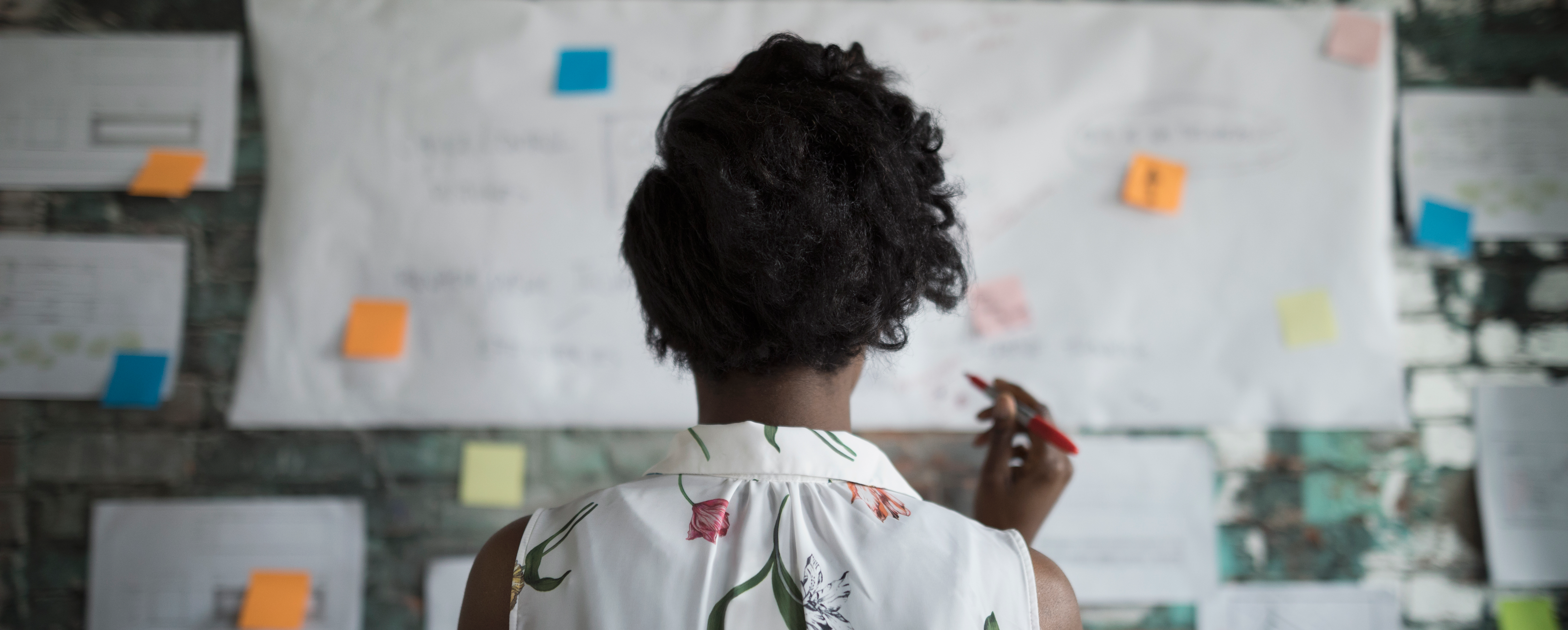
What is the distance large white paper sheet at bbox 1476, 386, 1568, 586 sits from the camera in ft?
4.15

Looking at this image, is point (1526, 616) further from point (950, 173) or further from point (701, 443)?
point (701, 443)

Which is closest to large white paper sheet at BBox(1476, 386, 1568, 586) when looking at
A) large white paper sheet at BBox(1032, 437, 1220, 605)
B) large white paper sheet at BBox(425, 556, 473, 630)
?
large white paper sheet at BBox(1032, 437, 1220, 605)

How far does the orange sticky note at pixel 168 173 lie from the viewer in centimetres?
120

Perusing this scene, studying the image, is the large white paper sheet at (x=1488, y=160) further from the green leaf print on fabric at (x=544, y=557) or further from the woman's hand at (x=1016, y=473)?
the green leaf print on fabric at (x=544, y=557)

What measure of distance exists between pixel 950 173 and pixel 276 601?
1.13 metres

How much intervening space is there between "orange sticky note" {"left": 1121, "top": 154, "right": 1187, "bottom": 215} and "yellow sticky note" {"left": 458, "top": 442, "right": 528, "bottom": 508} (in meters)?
0.98

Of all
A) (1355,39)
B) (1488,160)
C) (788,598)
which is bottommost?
(788,598)

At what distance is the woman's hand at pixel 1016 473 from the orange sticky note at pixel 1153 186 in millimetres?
437

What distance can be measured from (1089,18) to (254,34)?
A: 124cm

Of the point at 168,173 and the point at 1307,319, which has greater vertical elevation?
the point at 168,173

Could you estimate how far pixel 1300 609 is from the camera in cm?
125

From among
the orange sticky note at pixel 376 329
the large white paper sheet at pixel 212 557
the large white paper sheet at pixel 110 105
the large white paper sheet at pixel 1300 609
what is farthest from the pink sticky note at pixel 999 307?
the large white paper sheet at pixel 110 105

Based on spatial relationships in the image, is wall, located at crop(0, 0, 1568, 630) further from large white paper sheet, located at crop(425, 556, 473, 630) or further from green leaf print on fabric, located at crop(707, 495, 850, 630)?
green leaf print on fabric, located at crop(707, 495, 850, 630)

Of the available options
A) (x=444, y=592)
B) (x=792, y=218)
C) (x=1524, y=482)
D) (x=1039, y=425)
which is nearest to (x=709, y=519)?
(x=792, y=218)
